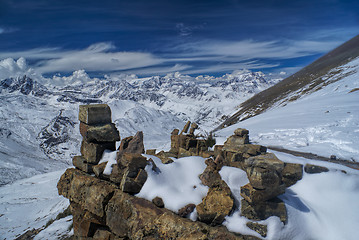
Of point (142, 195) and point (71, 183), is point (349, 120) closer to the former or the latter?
point (142, 195)

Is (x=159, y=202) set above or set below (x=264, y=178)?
below

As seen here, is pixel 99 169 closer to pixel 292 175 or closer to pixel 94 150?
pixel 94 150

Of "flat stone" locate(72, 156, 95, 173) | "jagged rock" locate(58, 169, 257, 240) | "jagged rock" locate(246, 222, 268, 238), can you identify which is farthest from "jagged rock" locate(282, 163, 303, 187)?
"flat stone" locate(72, 156, 95, 173)

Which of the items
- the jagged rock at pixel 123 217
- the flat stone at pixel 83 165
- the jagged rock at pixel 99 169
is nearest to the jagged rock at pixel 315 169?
the jagged rock at pixel 123 217

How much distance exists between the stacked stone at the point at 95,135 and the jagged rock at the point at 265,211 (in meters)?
7.09

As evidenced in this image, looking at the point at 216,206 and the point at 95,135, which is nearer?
the point at 216,206

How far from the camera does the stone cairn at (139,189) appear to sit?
6.80 metres

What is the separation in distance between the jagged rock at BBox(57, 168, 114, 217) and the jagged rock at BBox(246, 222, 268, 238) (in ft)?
19.1

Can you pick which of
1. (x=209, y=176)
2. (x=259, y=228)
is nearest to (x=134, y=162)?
(x=209, y=176)

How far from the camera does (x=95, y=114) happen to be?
10688 millimetres

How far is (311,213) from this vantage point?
23.7ft

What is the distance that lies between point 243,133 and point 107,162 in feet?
26.8

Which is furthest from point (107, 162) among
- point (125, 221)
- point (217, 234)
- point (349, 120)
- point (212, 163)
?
point (349, 120)

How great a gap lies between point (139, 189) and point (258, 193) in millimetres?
4673
